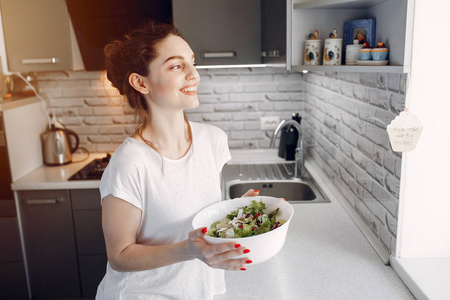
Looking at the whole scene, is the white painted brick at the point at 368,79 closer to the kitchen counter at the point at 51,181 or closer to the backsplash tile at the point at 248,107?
the backsplash tile at the point at 248,107

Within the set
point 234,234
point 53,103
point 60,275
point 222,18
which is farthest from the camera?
point 53,103

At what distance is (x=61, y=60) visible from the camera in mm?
2471

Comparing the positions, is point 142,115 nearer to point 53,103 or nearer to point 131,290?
point 131,290

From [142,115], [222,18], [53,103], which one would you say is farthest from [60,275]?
[222,18]

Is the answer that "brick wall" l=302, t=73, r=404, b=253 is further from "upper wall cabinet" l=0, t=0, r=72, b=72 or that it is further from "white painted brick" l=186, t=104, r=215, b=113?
"upper wall cabinet" l=0, t=0, r=72, b=72

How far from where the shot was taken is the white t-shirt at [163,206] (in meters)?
1.18

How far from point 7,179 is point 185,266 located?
5.31ft

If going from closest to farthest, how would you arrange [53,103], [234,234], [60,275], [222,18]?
1. [234,234]
2. [222,18]
3. [60,275]
4. [53,103]

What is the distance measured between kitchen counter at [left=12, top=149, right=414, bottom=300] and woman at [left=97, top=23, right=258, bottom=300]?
0.13 m

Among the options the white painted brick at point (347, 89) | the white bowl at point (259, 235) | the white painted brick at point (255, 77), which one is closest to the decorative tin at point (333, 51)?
the white painted brick at point (347, 89)

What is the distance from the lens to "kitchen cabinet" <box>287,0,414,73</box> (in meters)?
1.17

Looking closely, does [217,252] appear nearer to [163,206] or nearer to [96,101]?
[163,206]

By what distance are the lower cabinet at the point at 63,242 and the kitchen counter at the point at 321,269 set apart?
1.30 metres

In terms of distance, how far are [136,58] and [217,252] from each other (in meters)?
0.64
